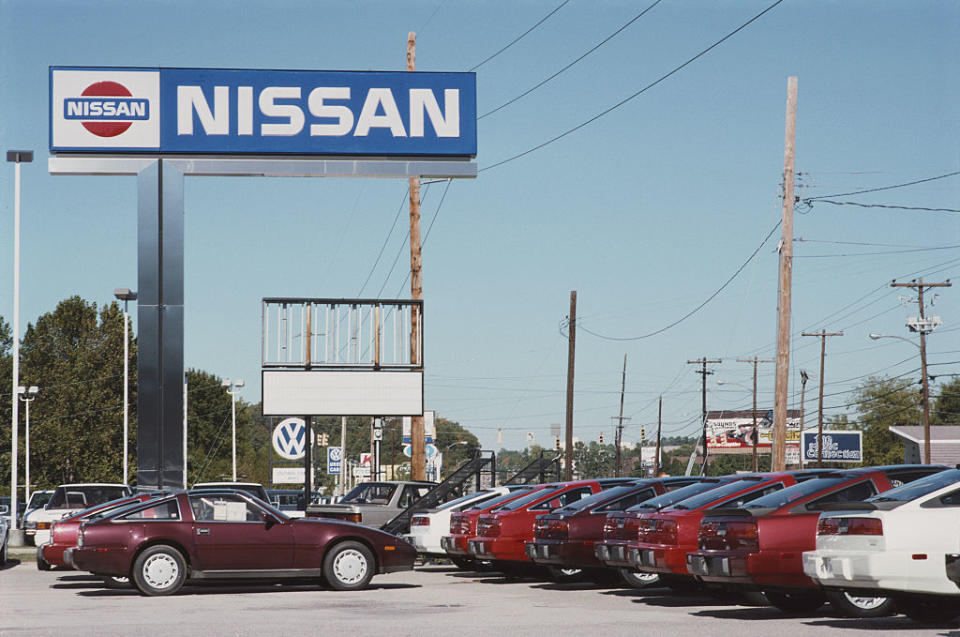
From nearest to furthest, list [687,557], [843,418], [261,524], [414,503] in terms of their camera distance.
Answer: [687,557], [261,524], [414,503], [843,418]

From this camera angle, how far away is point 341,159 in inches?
912

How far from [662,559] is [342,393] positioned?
46.3 feet

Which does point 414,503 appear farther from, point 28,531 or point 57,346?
point 57,346

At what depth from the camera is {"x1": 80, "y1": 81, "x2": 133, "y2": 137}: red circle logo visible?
74.1 feet

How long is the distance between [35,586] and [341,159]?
894cm

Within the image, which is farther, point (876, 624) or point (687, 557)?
point (687, 557)

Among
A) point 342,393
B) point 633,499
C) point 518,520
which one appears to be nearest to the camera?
point 633,499

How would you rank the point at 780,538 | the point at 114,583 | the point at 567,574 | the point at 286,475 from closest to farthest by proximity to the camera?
the point at 780,538 → the point at 114,583 → the point at 567,574 → the point at 286,475

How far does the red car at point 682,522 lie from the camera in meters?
15.0

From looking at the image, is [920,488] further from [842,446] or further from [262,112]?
[842,446]

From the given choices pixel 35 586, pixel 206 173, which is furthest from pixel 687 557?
pixel 206 173

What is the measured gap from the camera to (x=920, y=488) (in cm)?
1208

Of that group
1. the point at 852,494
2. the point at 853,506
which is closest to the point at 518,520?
the point at 852,494

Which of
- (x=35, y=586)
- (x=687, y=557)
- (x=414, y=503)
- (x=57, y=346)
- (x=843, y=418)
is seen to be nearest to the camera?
(x=687, y=557)
